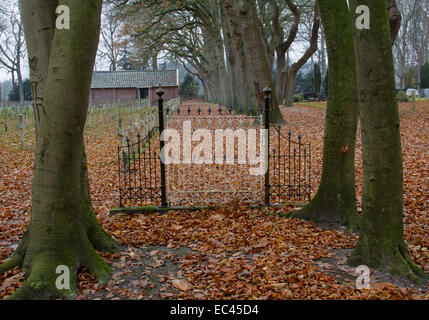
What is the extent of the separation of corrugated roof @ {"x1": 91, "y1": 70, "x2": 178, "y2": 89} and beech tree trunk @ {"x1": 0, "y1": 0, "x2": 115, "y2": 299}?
175 feet

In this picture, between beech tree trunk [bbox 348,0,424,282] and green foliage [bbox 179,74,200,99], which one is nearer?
beech tree trunk [bbox 348,0,424,282]

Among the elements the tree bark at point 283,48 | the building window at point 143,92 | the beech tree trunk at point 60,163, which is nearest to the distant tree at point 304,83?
the building window at point 143,92

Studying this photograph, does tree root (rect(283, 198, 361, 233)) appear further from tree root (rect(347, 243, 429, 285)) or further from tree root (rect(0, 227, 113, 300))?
tree root (rect(0, 227, 113, 300))

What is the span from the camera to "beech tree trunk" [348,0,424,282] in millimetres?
4512

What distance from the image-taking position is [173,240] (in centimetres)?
628

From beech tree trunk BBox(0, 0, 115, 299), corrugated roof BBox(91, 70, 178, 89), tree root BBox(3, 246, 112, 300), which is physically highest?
corrugated roof BBox(91, 70, 178, 89)

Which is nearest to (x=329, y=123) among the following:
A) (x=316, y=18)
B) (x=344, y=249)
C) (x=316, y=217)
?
(x=316, y=217)

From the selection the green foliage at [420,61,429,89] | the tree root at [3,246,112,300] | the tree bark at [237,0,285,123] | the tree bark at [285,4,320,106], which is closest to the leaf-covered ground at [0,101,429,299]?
the tree root at [3,246,112,300]

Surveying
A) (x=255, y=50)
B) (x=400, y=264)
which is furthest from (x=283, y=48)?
(x=400, y=264)

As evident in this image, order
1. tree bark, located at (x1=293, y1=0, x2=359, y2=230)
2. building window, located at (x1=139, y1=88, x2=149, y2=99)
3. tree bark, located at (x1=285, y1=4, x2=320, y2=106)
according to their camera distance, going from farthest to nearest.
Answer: building window, located at (x1=139, y1=88, x2=149, y2=99) → tree bark, located at (x1=285, y1=4, x2=320, y2=106) → tree bark, located at (x1=293, y1=0, x2=359, y2=230)

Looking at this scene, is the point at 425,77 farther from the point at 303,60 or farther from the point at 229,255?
the point at 229,255

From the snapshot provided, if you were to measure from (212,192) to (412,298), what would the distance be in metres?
4.79

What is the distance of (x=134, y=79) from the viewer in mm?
58438

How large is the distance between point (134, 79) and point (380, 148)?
2230 inches
